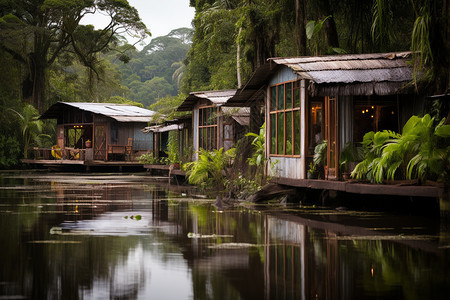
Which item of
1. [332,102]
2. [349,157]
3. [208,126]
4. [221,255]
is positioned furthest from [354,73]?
[208,126]

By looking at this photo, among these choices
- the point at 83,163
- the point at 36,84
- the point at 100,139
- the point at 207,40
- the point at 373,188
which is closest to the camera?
the point at 373,188

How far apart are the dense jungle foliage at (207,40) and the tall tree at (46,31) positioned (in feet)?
0.25

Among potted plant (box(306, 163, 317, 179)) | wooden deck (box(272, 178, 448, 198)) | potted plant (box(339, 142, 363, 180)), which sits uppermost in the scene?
potted plant (box(339, 142, 363, 180))

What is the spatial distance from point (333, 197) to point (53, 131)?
144 feet

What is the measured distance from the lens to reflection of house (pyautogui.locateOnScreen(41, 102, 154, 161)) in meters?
48.4

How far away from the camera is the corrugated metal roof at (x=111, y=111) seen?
48125mm

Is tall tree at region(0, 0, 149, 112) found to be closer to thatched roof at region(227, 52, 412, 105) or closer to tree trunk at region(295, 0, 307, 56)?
tree trunk at region(295, 0, 307, 56)

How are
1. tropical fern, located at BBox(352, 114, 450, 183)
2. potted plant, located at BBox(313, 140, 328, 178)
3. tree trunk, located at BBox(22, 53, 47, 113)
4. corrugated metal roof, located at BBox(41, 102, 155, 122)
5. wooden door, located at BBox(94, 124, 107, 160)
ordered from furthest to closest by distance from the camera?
tree trunk, located at BBox(22, 53, 47, 113)
wooden door, located at BBox(94, 124, 107, 160)
corrugated metal roof, located at BBox(41, 102, 155, 122)
potted plant, located at BBox(313, 140, 328, 178)
tropical fern, located at BBox(352, 114, 450, 183)

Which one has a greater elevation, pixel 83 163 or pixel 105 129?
pixel 105 129

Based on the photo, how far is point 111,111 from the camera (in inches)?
1970

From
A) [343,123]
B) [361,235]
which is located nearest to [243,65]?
[343,123]

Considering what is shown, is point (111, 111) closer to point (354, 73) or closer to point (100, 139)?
point (100, 139)

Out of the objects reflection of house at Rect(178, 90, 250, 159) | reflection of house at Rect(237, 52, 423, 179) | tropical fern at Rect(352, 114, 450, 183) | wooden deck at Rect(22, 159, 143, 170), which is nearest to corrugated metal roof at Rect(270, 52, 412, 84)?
reflection of house at Rect(237, 52, 423, 179)

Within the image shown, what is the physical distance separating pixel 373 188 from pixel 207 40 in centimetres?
2809
